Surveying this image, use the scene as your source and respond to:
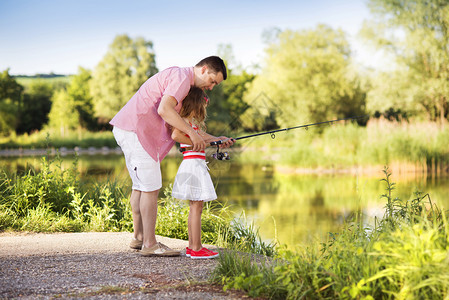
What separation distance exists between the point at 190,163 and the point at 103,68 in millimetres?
36557

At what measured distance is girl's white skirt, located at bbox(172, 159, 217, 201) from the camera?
Result: 10.4 ft

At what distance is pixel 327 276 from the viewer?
2.34 metres

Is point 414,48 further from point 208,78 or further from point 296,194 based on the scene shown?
point 208,78

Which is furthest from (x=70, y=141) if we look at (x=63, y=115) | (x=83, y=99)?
(x=83, y=99)

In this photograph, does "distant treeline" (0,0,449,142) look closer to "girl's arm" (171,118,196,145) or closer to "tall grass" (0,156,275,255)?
"tall grass" (0,156,275,255)

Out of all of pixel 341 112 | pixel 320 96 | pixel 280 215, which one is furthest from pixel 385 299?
pixel 341 112

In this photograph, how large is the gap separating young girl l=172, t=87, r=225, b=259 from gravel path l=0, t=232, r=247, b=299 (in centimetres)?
15

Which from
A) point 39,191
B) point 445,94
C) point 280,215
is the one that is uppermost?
point 445,94

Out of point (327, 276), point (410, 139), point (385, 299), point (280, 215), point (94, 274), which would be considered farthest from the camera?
point (410, 139)

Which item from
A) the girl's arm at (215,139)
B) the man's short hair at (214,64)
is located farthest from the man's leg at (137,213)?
the man's short hair at (214,64)

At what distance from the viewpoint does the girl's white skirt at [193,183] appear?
3.17 m

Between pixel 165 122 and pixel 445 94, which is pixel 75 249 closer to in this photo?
pixel 165 122

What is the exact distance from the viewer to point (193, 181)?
3209 millimetres

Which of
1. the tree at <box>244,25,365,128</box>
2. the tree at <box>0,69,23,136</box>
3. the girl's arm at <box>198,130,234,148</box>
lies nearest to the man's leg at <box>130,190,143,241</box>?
the girl's arm at <box>198,130,234,148</box>
